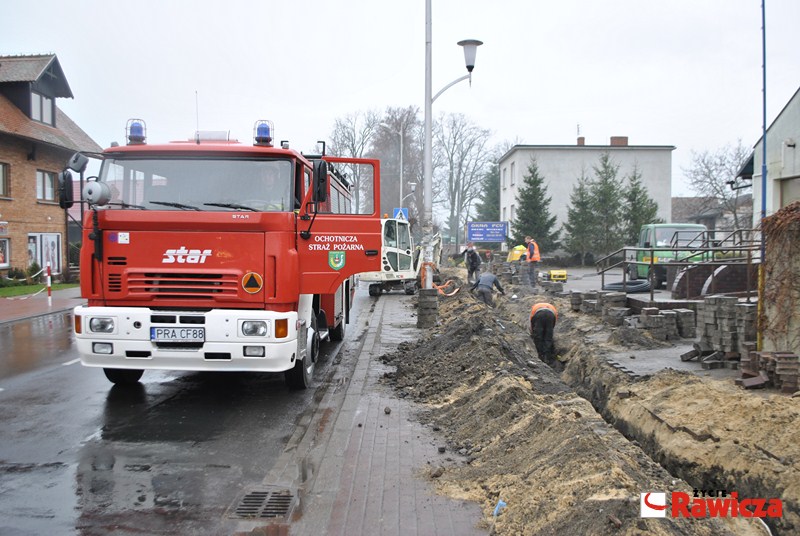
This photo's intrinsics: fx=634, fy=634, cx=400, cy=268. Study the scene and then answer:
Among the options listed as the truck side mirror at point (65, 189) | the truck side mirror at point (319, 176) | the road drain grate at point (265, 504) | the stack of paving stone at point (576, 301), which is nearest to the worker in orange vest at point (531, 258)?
the stack of paving stone at point (576, 301)

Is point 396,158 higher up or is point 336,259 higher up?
point 396,158

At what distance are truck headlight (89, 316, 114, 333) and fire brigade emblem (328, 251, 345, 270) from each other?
8.00 feet

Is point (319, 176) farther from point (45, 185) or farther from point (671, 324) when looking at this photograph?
point (45, 185)

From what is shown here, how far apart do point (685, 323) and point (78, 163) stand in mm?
9265

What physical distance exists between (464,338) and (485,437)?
163 inches

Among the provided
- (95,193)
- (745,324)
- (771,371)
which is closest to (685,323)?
(745,324)

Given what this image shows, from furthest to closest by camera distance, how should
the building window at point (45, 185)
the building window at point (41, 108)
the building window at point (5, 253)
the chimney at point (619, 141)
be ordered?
the chimney at point (619, 141) → the building window at point (41, 108) → the building window at point (45, 185) → the building window at point (5, 253)

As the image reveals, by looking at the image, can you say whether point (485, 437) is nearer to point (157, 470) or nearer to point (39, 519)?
point (157, 470)

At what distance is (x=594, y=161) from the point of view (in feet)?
138

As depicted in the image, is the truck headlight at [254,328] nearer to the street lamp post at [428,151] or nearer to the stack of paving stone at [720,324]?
the stack of paving stone at [720,324]

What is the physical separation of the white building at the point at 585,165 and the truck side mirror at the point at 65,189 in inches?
1406

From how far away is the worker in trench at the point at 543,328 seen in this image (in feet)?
37.3

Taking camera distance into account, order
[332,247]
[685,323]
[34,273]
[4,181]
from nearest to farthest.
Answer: [332,247] → [685,323] → [4,181] → [34,273]

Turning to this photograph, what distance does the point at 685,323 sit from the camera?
10.6 metres
